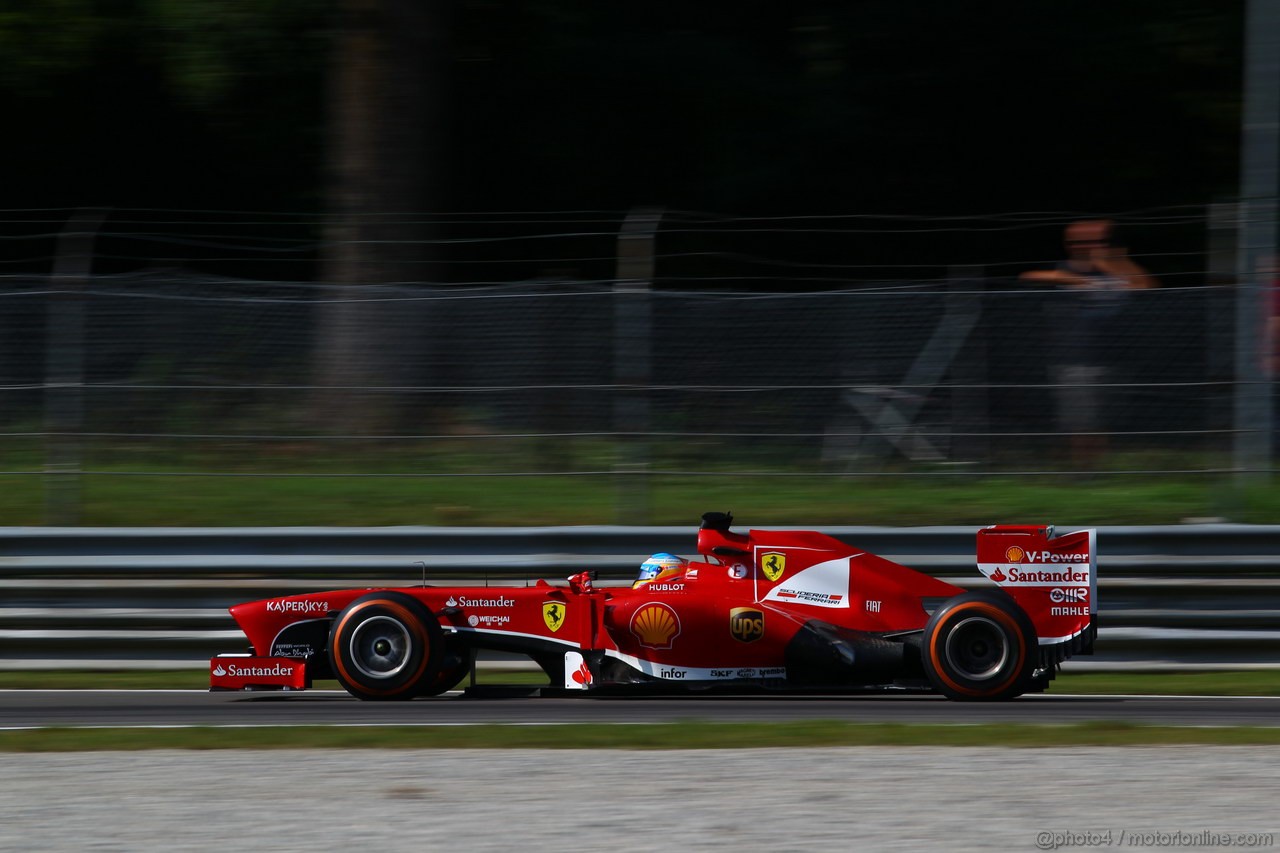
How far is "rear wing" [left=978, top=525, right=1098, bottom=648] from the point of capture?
7488mm

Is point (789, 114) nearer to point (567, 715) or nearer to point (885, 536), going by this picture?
point (885, 536)

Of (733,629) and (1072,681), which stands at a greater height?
(733,629)

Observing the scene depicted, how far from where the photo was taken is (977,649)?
7.45m

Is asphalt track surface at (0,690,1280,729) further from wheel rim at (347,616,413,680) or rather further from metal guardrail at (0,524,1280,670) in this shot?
metal guardrail at (0,524,1280,670)

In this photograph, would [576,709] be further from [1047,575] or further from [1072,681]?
[1072,681]

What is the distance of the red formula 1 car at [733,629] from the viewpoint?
24.6ft

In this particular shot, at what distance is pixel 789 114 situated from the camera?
14172 mm

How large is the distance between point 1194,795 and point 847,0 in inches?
416

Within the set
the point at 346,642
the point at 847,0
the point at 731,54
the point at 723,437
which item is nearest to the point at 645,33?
the point at 731,54

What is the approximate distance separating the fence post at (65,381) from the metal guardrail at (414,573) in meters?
0.31

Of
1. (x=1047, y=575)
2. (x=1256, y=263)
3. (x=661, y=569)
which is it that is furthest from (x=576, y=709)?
(x=1256, y=263)

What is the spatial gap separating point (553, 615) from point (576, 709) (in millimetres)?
423

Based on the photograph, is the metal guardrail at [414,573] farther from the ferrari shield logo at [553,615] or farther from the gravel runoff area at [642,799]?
the gravel runoff area at [642,799]

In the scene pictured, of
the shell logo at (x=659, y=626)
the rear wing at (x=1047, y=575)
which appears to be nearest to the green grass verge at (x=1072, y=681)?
the rear wing at (x=1047, y=575)
